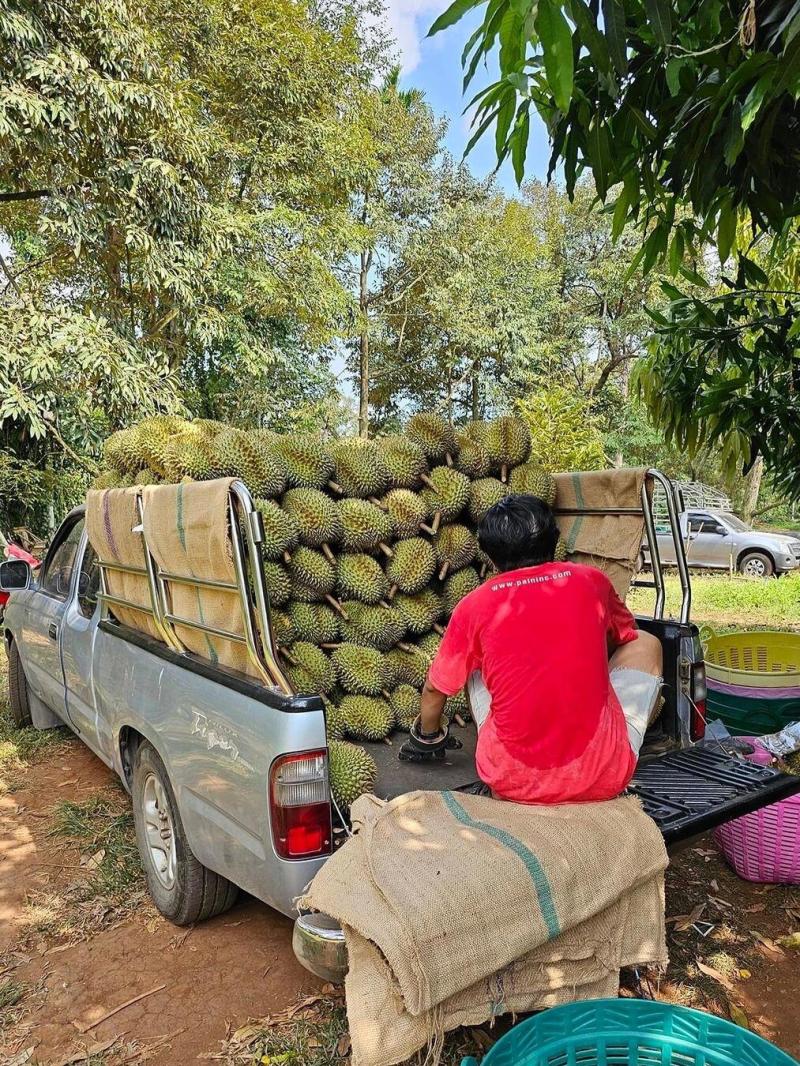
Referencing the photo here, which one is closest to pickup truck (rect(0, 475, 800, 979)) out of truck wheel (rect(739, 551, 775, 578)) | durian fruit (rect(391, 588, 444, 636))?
durian fruit (rect(391, 588, 444, 636))

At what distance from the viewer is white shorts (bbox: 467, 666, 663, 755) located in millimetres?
2346

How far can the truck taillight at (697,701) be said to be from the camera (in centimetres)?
280

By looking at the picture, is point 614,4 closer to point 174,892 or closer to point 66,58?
point 174,892

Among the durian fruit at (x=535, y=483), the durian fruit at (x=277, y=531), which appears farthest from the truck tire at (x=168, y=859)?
the durian fruit at (x=535, y=483)

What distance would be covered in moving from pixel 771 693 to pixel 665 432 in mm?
1570

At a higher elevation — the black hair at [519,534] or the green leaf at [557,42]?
the green leaf at [557,42]

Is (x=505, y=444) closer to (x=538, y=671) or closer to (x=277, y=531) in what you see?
(x=277, y=531)

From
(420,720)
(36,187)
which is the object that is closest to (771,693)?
(420,720)

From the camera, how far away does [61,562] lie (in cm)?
435

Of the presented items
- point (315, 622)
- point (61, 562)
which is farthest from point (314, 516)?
point (61, 562)

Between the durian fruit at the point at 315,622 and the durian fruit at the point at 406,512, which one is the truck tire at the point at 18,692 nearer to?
the durian fruit at the point at 315,622

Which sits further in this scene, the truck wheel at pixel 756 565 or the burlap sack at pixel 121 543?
the truck wheel at pixel 756 565

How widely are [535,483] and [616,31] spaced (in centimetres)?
242

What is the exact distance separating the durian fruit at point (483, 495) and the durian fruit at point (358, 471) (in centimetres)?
45
